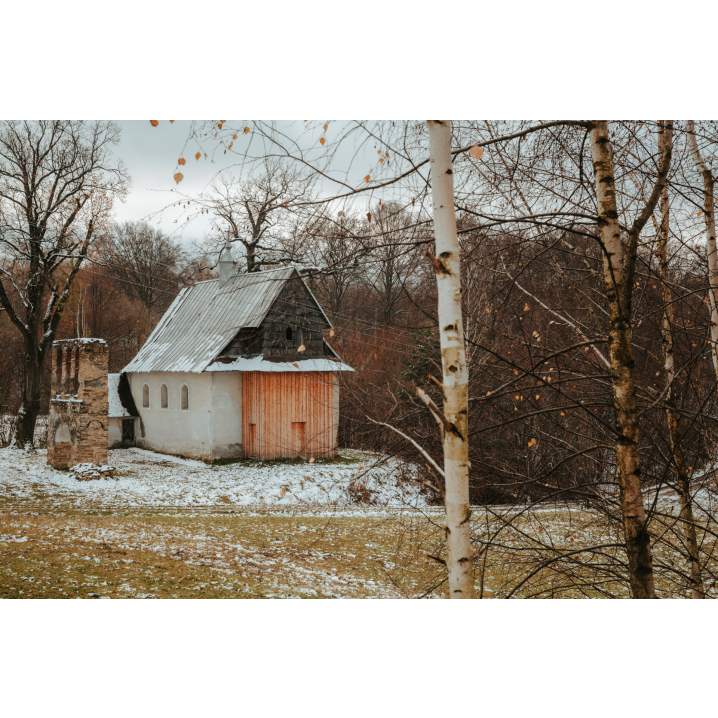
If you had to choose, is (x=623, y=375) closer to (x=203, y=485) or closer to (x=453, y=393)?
(x=453, y=393)

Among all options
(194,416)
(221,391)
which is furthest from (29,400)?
(221,391)

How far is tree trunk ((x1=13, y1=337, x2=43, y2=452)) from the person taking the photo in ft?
25.8

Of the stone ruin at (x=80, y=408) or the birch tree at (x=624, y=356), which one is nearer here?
the birch tree at (x=624, y=356)

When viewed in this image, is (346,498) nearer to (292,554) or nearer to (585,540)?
(292,554)

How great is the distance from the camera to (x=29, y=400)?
8273mm

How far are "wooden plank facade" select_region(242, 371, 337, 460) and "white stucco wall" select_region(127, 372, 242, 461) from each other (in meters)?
0.20

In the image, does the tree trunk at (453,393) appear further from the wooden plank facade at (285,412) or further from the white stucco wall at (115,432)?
the white stucco wall at (115,432)

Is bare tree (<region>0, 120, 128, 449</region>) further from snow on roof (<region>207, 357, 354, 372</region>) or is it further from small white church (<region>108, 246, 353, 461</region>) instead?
snow on roof (<region>207, 357, 354, 372</region>)

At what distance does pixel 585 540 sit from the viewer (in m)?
3.89

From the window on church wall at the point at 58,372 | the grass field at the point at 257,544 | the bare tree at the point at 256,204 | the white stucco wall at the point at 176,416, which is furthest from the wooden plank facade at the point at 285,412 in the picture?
the bare tree at the point at 256,204

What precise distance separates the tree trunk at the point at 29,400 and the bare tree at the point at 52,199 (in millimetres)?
1182

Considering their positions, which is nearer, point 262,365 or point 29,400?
point 262,365

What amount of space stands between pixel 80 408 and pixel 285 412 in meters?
A: 2.53

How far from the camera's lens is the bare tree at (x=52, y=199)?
16.2 feet
